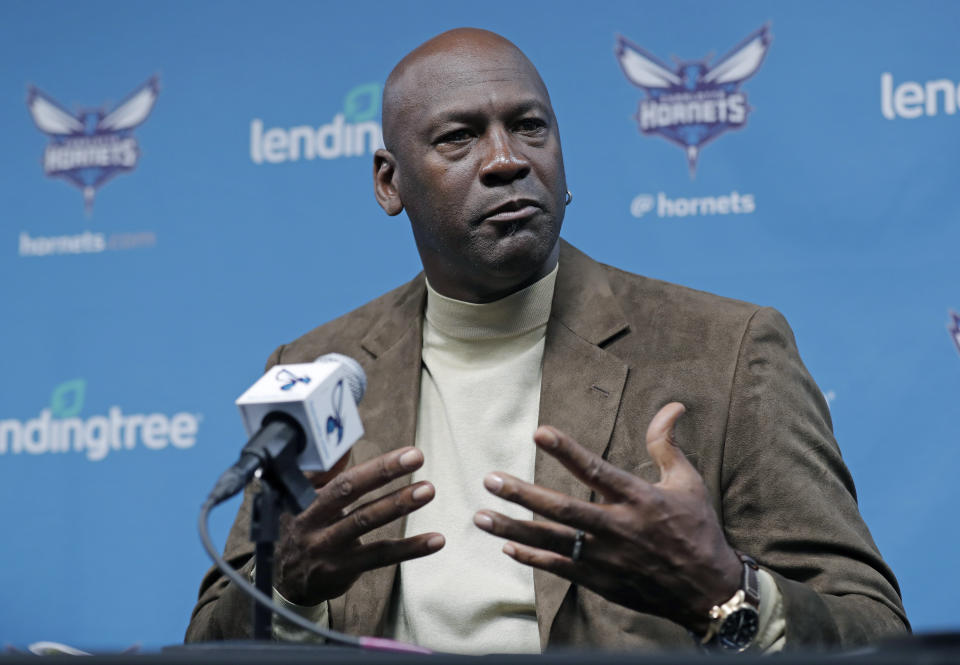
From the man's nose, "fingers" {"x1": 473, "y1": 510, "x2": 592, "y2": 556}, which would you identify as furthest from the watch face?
the man's nose

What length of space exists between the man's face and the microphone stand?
87 centimetres

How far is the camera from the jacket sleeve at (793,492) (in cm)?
181

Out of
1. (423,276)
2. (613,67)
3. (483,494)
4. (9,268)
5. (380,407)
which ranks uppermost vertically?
(613,67)

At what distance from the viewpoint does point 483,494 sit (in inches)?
81.9

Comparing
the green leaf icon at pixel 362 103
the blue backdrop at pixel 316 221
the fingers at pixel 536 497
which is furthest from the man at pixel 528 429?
the green leaf icon at pixel 362 103

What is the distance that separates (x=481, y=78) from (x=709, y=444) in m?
0.80

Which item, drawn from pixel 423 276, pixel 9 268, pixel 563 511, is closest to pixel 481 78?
pixel 423 276

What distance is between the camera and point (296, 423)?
1.30 metres

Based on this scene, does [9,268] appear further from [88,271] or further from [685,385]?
[685,385]

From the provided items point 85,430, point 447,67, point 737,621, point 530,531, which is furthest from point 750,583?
point 85,430

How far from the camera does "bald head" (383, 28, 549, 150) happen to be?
2.17 m

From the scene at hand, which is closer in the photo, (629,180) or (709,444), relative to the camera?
(709,444)

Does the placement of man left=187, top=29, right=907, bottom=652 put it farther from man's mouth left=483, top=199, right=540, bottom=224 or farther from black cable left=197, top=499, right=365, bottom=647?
black cable left=197, top=499, right=365, bottom=647

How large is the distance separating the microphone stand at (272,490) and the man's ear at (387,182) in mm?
1119
